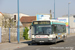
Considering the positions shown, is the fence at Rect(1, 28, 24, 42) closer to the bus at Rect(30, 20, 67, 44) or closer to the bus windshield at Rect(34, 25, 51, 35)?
the bus at Rect(30, 20, 67, 44)

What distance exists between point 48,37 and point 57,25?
3122 millimetres

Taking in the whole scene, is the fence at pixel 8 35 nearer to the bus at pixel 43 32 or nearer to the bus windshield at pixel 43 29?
the bus at pixel 43 32

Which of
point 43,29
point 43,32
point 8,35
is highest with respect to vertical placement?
point 43,29

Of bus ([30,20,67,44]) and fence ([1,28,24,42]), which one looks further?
fence ([1,28,24,42])

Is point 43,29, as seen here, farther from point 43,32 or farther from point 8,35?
point 8,35

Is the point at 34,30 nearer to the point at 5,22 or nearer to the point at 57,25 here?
the point at 57,25

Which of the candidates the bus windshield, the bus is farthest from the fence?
the bus windshield

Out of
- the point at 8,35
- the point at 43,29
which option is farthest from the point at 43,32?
the point at 8,35

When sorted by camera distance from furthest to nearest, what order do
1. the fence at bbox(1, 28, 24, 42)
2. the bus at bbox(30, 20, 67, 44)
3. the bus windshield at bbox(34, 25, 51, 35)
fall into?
1. the fence at bbox(1, 28, 24, 42)
2. the bus windshield at bbox(34, 25, 51, 35)
3. the bus at bbox(30, 20, 67, 44)

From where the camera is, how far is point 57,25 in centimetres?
2155

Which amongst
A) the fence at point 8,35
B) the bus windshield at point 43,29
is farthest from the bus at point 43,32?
the fence at point 8,35

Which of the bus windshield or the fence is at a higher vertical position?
the bus windshield

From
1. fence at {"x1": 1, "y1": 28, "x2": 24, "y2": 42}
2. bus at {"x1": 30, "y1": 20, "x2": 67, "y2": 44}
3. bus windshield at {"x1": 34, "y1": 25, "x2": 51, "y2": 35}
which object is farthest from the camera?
fence at {"x1": 1, "y1": 28, "x2": 24, "y2": 42}

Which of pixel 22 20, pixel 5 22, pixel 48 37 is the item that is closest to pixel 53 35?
pixel 48 37
